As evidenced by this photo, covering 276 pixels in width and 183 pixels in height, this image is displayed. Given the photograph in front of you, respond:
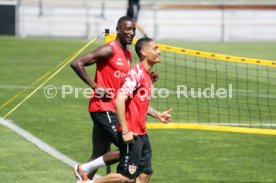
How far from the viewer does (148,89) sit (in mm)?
11266

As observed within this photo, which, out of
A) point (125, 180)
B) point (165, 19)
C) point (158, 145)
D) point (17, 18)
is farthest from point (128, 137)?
point (165, 19)

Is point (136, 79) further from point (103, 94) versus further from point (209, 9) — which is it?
point (209, 9)

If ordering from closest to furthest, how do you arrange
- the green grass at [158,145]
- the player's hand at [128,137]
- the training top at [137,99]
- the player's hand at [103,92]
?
the player's hand at [128,137], the training top at [137,99], the player's hand at [103,92], the green grass at [158,145]

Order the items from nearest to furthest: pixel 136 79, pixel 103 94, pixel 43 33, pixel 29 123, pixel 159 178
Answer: pixel 136 79 < pixel 103 94 < pixel 159 178 < pixel 29 123 < pixel 43 33

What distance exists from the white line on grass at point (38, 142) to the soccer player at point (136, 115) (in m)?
2.56

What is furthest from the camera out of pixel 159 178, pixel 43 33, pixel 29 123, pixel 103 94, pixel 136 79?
pixel 43 33

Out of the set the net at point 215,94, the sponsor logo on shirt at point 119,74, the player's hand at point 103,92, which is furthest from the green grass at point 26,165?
the net at point 215,94

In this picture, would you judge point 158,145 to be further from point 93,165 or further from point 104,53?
point 104,53

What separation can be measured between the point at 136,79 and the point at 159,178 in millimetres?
3196

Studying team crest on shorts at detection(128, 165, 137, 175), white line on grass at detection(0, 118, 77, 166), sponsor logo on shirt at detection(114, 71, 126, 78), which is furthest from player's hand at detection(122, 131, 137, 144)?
white line on grass at detection(0, 118, 77, 166)

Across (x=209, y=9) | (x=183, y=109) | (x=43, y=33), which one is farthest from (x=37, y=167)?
(x=209, y=9)

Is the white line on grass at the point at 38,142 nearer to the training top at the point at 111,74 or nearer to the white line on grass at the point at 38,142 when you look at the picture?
the white line on grass at the point at 38,142

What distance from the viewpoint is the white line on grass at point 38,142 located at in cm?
1524

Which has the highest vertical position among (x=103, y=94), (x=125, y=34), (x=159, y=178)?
(x=125, y=34)
